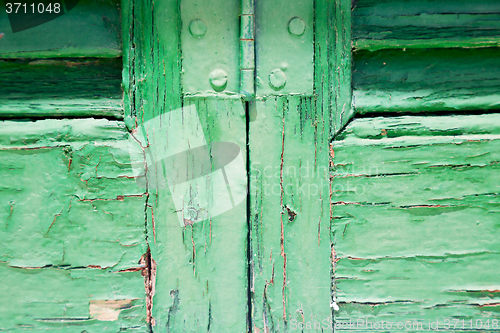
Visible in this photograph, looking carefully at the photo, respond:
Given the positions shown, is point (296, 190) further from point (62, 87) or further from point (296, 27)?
point (62, 87)

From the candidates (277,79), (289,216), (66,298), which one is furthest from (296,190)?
(66,298)

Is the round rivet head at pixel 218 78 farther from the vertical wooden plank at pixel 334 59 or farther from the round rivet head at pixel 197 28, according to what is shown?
the vertical wooden plank at pixel 334 59

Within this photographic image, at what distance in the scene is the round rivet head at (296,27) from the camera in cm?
70

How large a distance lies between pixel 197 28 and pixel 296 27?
0.75ft

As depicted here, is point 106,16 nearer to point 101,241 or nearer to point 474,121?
point 101,241

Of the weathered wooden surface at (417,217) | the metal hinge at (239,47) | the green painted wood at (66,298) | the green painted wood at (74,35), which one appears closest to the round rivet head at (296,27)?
the metal hinge at (239,47)

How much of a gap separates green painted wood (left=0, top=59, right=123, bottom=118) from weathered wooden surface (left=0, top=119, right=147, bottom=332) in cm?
4

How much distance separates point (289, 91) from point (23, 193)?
677 millimetres

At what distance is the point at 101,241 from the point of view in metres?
0.73

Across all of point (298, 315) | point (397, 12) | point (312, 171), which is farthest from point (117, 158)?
point (397, 12)

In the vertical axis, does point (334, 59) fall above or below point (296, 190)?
above

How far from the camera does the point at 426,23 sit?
720 mm

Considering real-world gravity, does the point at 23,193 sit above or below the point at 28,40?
below

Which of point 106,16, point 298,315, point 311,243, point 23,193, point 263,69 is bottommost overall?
point 298,315
